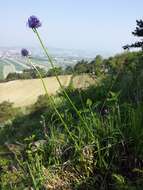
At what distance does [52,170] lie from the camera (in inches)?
185

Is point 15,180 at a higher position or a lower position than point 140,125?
lower

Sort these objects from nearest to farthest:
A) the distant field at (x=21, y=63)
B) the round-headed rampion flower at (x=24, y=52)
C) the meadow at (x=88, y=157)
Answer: the meadow at (x=88, y=157)
the round-headed rampion flower at (x=24, y=52)
the distant field at (x=21, y=63)

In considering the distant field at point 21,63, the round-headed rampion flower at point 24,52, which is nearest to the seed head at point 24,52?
the round-headed rampion flower at point 24,52

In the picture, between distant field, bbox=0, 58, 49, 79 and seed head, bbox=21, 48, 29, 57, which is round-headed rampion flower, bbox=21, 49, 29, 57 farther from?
distant field, bbox=0, 58, 49, 79

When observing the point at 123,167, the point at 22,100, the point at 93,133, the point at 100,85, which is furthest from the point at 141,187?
the point at 22,100

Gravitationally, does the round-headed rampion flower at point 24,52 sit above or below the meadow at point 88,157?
above

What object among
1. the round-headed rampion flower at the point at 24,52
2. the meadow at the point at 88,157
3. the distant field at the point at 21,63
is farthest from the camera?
the distant field at the point at 21,63

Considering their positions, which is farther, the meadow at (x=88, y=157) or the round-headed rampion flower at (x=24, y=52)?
the round-headed rampion flower at (x=24, y=52)

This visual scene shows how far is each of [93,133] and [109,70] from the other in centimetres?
370

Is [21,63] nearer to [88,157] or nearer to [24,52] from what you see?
[24,52]

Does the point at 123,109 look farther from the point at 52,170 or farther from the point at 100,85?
the point at 100,85

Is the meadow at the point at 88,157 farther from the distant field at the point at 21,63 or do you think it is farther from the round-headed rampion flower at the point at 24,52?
the distant field at the point at 21,63

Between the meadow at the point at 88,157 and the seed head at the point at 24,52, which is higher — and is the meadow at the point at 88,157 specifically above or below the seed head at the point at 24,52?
below

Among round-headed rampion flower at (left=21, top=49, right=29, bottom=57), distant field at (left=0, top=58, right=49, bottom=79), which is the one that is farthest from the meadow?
distant field at (left=0, top=58, right=49, bottom=79)
